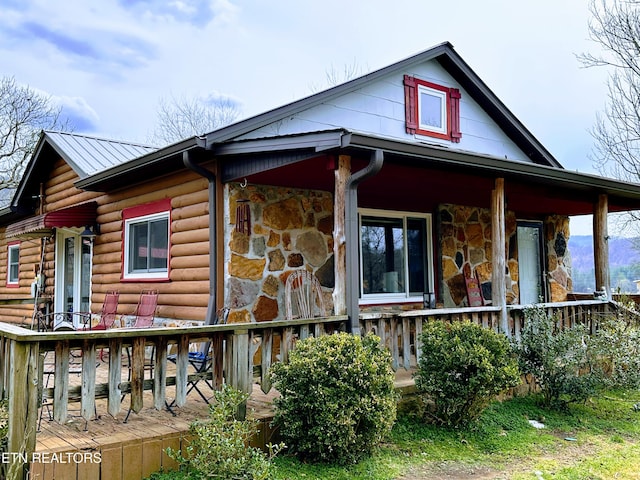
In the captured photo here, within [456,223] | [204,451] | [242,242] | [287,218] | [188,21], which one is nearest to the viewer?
[204,451]

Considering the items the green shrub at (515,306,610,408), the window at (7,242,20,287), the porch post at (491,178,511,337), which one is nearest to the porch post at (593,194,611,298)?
the green shrub at (515,306,610,408)

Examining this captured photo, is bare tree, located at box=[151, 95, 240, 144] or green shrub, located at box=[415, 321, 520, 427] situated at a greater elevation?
bare tree, located at box=[151, 95, 240, 144]

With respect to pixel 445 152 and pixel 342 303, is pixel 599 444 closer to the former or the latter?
pixel 342 303

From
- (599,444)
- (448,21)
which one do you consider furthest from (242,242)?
(448,21)

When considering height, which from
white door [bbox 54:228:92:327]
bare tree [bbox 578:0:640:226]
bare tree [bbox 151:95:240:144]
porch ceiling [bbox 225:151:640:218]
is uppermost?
bare tree [bbox 151:95:240:144]

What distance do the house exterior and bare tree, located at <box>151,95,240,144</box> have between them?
1824 centimetres

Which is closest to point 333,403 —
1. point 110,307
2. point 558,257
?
point 110,307

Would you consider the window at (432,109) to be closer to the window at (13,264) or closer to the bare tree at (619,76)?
the bare tree at (619,76)

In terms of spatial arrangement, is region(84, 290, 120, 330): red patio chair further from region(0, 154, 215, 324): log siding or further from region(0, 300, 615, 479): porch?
region(0, 300, 615, 479): porch

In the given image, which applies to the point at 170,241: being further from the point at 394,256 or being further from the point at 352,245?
the point at 394,256

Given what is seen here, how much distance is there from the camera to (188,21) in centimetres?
1966

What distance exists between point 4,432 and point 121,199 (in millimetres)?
5091

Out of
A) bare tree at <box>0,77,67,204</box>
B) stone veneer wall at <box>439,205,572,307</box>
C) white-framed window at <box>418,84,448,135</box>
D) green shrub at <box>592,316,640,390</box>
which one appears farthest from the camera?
bare tree at <box>0,77,67,204</box>

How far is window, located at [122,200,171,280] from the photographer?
740cm
